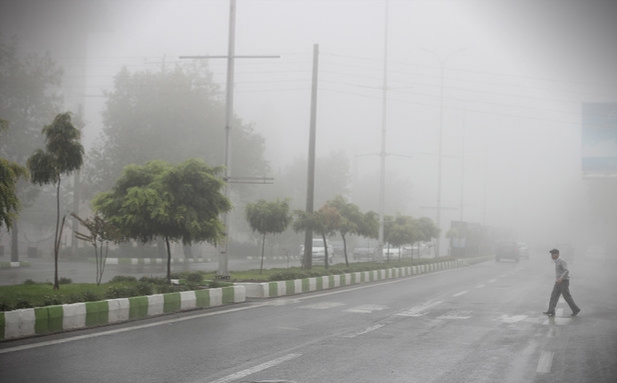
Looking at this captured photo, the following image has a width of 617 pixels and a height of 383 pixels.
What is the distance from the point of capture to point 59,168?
15664mm

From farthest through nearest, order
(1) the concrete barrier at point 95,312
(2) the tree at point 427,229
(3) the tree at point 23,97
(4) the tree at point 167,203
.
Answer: (2) the tree at point 427,229
(3) the tree at point 23,97
(4) the tree at point 167,203
(1) the concrete barrier at point 95,312

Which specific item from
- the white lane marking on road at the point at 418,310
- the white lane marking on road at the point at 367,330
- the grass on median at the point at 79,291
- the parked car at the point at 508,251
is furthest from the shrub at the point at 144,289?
the parked car at the point at 508,251

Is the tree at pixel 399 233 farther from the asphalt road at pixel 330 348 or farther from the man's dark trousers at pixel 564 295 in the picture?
the man's dark trousers at pixel 564 295

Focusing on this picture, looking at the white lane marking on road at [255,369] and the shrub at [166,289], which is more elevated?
the shrub at [166,289]

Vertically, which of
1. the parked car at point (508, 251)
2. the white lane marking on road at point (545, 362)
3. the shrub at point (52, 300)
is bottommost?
the parked car at point (508, 251)

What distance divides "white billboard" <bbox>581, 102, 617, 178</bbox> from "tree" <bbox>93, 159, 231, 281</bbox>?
2566 centimetres

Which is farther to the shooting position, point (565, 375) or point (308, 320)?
point (308, 320)

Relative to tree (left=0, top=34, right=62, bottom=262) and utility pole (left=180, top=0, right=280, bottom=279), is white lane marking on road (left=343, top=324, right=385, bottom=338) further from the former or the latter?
tree (left=0, top=34, right=62, bottom=262)

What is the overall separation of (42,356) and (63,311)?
264 cm

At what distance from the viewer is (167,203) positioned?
18.2 m

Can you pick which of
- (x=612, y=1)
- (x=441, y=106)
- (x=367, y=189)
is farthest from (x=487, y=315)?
(x=367, y=189)

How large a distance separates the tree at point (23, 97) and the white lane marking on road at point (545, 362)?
111 ft

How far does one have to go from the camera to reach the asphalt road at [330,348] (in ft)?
27.2

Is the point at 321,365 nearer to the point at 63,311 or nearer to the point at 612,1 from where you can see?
the point at 63,311
